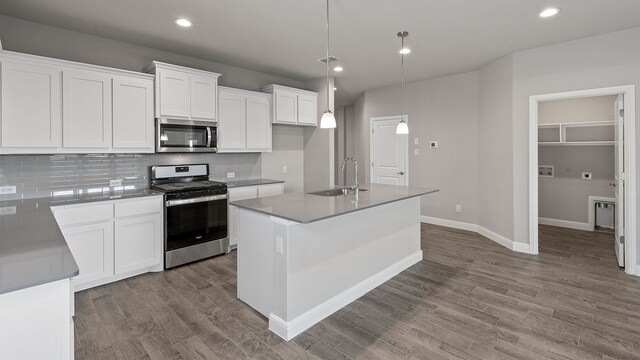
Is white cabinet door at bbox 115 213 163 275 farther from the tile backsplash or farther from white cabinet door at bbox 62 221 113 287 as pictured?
the tile backsplash

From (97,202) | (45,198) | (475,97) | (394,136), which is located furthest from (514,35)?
(45,198)

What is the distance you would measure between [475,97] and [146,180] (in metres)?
5.02

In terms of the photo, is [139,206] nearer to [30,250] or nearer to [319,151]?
[30,250]

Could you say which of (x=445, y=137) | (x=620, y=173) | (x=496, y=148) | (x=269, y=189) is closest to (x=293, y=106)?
(x=269, y=189)

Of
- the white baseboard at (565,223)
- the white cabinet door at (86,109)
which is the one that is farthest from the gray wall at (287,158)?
the white baseboard at (565,223)

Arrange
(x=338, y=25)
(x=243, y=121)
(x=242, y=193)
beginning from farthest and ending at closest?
(x=243, y=121) → (x=242, y=193) → (x=338, y=25)

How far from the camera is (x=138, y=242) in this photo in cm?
346

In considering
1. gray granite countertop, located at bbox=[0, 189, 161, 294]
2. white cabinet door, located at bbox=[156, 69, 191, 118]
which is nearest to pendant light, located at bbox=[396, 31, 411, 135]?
white cabinet door, located at bbox=[156, 69, 191, 118]

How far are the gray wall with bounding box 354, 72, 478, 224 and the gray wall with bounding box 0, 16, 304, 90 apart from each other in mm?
3603

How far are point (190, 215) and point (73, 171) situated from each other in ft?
4.13

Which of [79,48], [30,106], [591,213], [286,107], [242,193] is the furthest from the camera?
[591,213]

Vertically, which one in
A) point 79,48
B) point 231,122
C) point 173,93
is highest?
point 79,48

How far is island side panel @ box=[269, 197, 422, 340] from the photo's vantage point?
244 cm

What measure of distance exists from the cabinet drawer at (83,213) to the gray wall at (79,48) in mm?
1624
